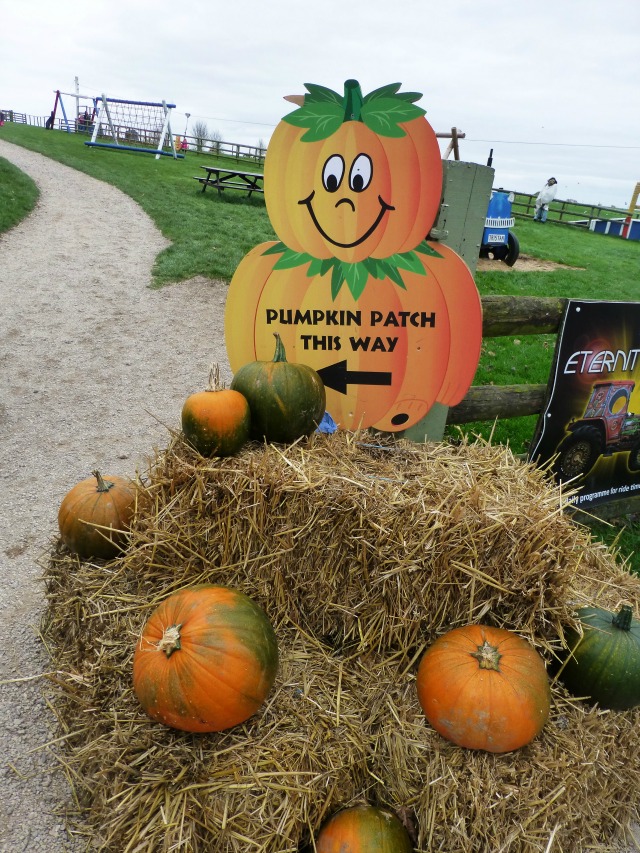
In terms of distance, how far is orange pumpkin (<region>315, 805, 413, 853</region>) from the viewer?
2.02 meters

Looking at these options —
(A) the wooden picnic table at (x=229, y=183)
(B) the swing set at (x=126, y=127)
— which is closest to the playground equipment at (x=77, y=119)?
(B) the swing set at (x=126, y=127)

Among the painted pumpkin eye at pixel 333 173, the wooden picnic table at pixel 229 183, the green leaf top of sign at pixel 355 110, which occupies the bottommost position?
the painted pumpkin eye at pixel 333 173

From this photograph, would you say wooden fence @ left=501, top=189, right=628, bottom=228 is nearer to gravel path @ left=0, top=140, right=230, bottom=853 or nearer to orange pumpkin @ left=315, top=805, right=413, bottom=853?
gravel path @ left=0, top=140, right=230, bottom=853

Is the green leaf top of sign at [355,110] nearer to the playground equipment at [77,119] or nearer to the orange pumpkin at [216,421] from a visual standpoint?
the orange pumpkin at [216,421]

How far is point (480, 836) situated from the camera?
2084mm

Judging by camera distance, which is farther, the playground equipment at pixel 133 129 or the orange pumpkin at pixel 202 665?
the playground equipment at pixel 133 129

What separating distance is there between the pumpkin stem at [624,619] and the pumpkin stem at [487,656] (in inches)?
27.6

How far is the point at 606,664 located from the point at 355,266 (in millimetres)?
2315

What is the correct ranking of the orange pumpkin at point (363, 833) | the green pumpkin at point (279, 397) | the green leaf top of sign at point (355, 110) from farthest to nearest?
the green leaf top of sign at point (355, 110), the green pumpkin at point (279, 397), the orange pumpkin at point (363, 833)

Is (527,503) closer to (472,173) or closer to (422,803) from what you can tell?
(422,803)

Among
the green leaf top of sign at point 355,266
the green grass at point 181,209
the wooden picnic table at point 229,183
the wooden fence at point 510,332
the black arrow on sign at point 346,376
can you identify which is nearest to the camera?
the green leaf top of sign at point 355,266

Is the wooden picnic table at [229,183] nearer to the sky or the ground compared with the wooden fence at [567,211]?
nearer to the ground

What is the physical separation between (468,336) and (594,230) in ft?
94.1

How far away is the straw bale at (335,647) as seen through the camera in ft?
6.79
